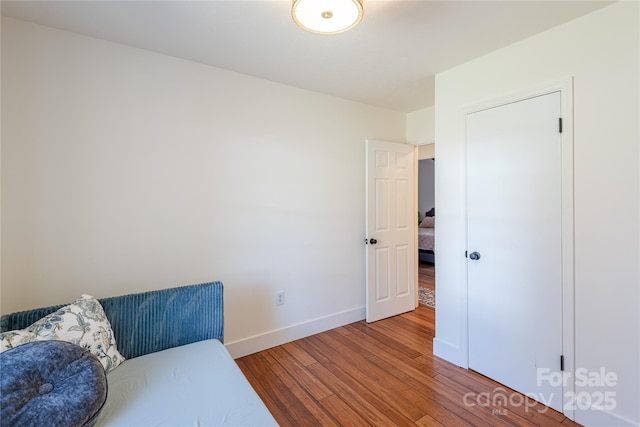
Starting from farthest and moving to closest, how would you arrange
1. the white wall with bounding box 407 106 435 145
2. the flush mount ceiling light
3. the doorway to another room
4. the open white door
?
the doorway to another room
the white wall with bounding box 407 106 435 145
the open white door
the flush mount ceiling light

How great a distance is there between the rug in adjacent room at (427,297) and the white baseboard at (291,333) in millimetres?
1058

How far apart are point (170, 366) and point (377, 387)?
1.41m

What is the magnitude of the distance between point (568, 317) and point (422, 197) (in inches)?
257

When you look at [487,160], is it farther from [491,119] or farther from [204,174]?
[204,174]

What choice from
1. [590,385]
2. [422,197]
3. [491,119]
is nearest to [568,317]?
[590,385]

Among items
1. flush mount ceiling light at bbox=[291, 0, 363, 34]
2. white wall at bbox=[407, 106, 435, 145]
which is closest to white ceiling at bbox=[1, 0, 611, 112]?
flush mount ceiling light at bbox=[291, 0, 363, 34]

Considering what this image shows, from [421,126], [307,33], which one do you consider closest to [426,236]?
[421,126]

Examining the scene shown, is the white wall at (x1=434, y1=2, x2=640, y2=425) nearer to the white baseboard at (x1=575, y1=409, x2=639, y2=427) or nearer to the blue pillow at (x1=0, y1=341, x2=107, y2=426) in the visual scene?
the white baseboard at (x1=575, y1=409, x2=639, y2=427)

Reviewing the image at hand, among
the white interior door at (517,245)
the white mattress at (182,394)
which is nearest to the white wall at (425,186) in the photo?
the white interior door at (517,245)

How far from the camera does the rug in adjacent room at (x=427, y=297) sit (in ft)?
12.8

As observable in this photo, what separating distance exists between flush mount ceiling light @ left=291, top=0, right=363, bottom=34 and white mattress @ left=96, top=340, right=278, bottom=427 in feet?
5.93

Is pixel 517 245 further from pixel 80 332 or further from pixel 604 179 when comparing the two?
pixel 80 332

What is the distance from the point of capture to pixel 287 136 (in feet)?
9.27

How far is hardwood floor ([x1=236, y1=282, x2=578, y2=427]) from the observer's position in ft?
6.05
